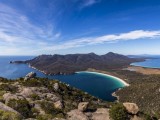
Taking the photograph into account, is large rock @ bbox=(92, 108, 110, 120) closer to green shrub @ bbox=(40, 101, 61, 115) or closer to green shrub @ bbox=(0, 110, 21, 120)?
green shrub @ bbox=(40, 101, 61, 115)

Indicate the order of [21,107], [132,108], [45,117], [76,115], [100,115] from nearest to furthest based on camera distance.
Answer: [45,117], [21,107], [76,115], [132,108], [100,115]

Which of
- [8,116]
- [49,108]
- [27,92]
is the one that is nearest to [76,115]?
[49,108]

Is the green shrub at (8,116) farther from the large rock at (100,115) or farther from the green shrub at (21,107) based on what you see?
the large rock at (100,115)

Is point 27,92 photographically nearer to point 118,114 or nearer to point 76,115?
point 76,115

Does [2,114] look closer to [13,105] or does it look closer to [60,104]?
[13,105]

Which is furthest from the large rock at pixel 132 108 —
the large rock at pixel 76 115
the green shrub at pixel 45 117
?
the green shrub at pixel 45 117
